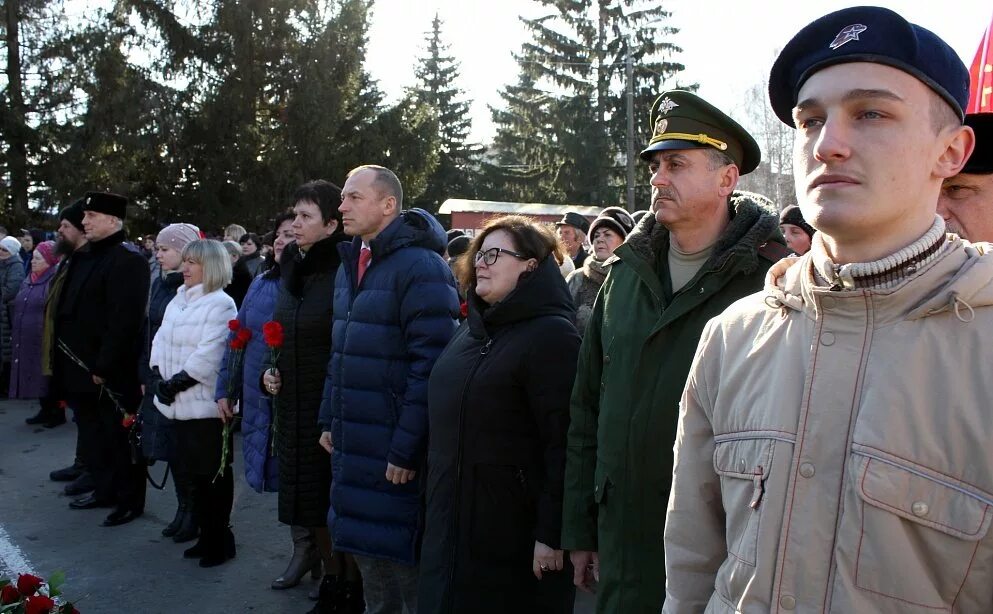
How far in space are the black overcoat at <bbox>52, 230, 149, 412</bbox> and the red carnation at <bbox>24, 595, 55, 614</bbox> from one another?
404 cm

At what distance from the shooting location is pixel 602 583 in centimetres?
258

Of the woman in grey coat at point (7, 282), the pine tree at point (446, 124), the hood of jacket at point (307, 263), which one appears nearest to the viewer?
the hood of jacket at point (307, 263)

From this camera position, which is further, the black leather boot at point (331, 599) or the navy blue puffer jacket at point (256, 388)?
the navy blue puffer jacket at point (256, 388)

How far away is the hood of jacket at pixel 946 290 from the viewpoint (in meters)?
1.33

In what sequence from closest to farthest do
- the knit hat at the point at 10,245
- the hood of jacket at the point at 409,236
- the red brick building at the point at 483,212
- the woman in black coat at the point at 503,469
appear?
the woman in black coat at the point at 503,469 < the hood of jacket at the point at 409,236 < the knit hat at the point at 10,245 < the red brick building at the point at 483,212

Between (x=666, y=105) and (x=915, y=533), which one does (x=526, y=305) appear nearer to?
(x=666, y=105)

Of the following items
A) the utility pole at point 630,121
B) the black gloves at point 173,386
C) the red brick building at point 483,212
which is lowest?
the black gloves at point 173,386

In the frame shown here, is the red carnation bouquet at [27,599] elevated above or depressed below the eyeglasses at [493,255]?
below

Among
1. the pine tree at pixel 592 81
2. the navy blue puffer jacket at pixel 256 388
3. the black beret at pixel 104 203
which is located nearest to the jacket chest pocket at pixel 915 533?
the navy blue puffer jacket at pixel 256 388

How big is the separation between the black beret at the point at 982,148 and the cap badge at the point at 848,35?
117 centimetres

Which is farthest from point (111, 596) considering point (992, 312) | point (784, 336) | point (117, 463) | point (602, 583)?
point (992, 312)

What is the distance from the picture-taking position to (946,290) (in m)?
1.34

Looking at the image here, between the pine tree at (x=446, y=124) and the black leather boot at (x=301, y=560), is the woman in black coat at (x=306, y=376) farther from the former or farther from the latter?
the pine tree at (x=446, y=124)

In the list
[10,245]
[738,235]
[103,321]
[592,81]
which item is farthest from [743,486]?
[592,81]
